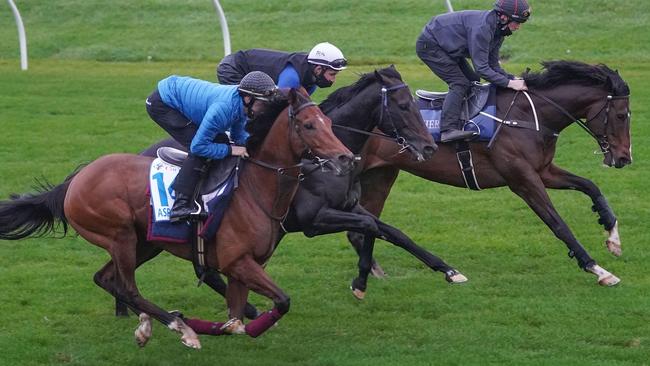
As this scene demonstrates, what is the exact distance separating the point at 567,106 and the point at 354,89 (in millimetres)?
2119

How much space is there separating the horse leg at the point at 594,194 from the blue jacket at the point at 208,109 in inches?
126

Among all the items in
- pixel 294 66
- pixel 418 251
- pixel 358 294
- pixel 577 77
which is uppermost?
pixel 294 66

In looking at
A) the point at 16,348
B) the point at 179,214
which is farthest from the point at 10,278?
the point at 179,214

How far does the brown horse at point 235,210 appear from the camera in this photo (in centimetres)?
698

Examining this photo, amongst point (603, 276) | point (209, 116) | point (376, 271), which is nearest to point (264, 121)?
point (209, 116)

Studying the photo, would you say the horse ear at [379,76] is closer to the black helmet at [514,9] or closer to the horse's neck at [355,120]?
the horse's neck at [355,120]

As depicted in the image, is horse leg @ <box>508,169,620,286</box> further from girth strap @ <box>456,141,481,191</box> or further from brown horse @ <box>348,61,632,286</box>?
girth strap @ <box>456,141,481,191</box>

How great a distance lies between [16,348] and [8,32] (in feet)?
61.2

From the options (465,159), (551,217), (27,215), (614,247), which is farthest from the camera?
(465,159)

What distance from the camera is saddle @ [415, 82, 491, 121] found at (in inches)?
378

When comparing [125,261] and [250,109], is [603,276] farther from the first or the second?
[125,261]

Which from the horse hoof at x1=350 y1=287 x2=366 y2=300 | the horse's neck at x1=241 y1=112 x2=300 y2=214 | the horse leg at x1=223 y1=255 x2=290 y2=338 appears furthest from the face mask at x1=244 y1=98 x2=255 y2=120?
the horse hoof at x1=350 y1=287 x2=366 y2=300

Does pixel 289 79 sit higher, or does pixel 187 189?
pixel 289 79

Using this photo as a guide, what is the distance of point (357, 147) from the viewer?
844 centimetres
